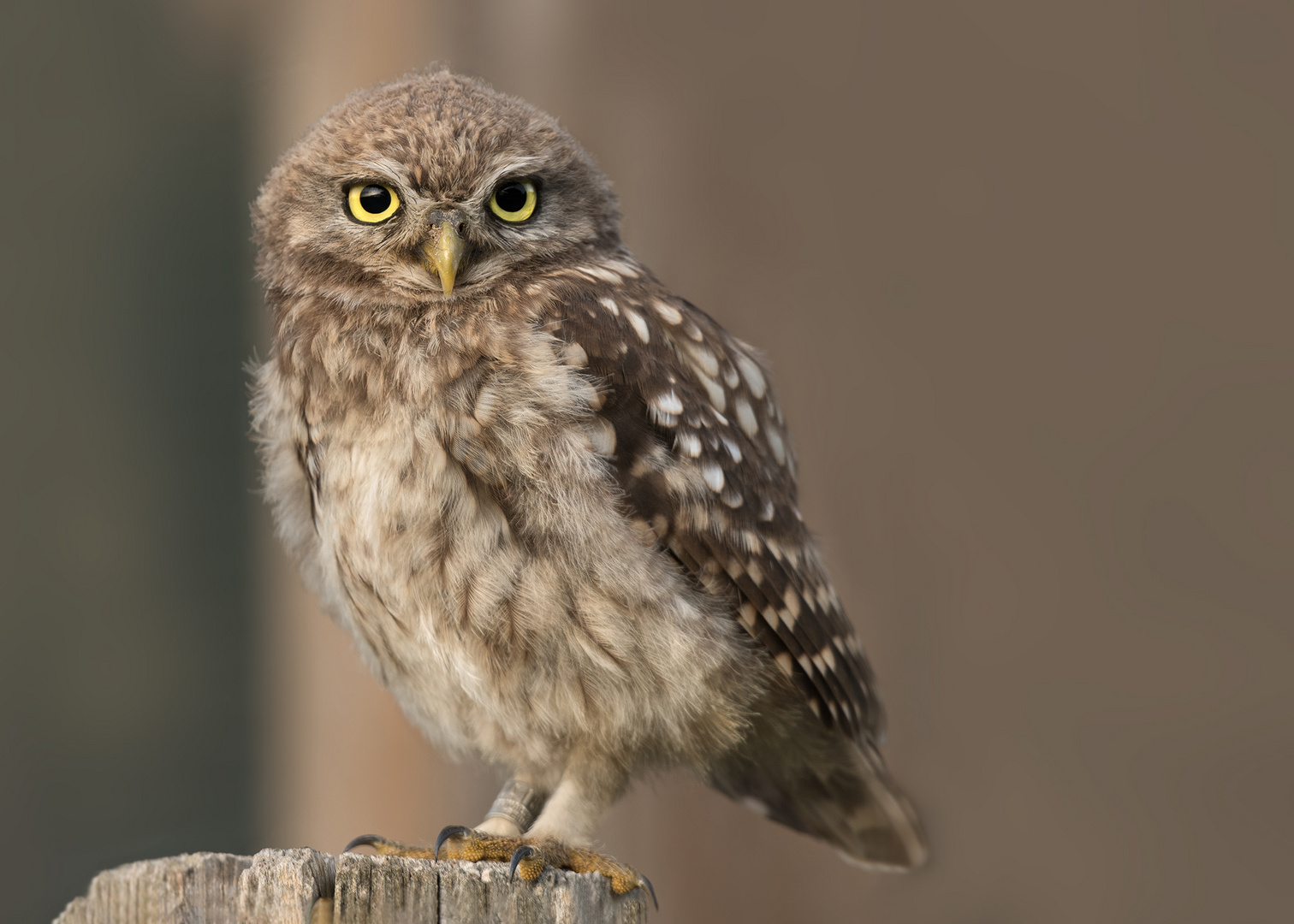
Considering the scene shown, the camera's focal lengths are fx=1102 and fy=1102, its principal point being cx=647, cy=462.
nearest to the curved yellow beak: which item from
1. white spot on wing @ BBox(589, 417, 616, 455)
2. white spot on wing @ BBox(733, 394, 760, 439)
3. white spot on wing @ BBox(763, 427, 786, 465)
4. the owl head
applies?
the owl head

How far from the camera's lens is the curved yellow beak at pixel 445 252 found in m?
2.06

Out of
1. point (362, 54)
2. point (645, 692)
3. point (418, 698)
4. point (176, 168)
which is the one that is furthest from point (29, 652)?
point (645, 692)

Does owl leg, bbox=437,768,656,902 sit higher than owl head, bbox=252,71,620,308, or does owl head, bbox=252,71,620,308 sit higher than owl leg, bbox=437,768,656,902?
owl head, bbox=252,71,620,308

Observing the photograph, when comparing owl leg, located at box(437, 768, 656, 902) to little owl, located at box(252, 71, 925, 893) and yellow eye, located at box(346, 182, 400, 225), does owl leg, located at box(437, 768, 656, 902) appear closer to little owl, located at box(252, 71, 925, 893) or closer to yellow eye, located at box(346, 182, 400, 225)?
little owl, located at box(252, 71, 925, 893)

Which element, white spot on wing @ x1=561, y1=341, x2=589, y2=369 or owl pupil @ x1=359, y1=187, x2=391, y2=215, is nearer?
white spot on wing @ x1=561, y1=341, x2=589, y2=369

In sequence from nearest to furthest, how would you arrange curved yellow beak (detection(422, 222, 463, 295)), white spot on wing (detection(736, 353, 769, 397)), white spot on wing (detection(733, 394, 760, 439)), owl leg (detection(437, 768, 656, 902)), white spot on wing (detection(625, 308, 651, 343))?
owl leg (detection(437, 768, 656, 902)) → curved yellow beak (detection(422, 222, 463, 295)) → white spot on wing (detection(625, 308, 651, 343)) → white spot on wing (detection(733, 394, 760, 439)) → white spot on wing (detection(736, 353, 769, 397))

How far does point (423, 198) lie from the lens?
2.15m

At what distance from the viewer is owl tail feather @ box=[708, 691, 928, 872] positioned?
2.62m

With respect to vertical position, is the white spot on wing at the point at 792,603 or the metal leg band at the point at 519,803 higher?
the white spot on wing at the point at 792,603

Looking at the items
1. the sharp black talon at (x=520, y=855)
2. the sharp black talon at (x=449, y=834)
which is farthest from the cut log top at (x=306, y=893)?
the sharp black talon at (x=449, y=834)

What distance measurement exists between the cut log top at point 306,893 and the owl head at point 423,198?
106 cm

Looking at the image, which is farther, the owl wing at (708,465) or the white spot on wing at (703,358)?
the white spot on wing at (703,358)

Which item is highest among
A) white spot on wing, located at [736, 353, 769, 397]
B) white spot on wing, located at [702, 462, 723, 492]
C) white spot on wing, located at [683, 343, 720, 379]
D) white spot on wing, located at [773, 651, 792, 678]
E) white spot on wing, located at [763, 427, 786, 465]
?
white spot on wing, located at [736, 353, 769, 397]

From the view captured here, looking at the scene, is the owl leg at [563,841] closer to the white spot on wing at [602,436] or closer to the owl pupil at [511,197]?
the white spot on wing at [602,436]
